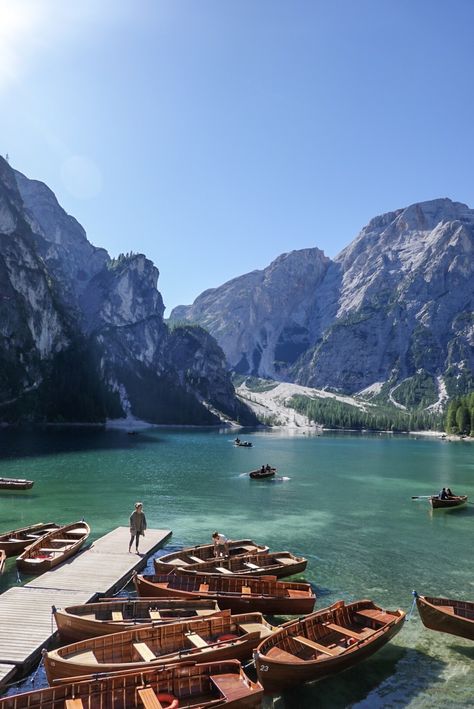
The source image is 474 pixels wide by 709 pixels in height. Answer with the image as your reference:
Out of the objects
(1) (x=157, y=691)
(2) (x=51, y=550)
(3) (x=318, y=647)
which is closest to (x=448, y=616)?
(3) (x=318, y=647)

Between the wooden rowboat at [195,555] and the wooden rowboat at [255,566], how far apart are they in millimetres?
636

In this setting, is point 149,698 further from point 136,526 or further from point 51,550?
point 51,550

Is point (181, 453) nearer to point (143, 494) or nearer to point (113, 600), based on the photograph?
point (143, 494)

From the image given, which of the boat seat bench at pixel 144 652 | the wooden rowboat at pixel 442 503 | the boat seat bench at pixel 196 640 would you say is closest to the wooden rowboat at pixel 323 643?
the boat seat bench at pixel 196 640

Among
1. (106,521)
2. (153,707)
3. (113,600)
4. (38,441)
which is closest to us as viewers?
(153,707)

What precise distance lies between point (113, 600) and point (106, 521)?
26.0m

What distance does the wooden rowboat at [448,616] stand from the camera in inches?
867

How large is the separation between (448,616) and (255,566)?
38.2ft

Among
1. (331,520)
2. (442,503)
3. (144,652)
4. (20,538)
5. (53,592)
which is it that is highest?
(144,652)

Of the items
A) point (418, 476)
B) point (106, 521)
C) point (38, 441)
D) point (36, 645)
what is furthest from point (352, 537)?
point (38, 441)

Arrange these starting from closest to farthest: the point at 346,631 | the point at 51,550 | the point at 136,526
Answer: the point at 346,631 < the point at 51,550 < the point at 136,526

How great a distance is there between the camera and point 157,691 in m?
15.5

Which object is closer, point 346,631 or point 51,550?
point 346,631

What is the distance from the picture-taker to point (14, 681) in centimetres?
1775
